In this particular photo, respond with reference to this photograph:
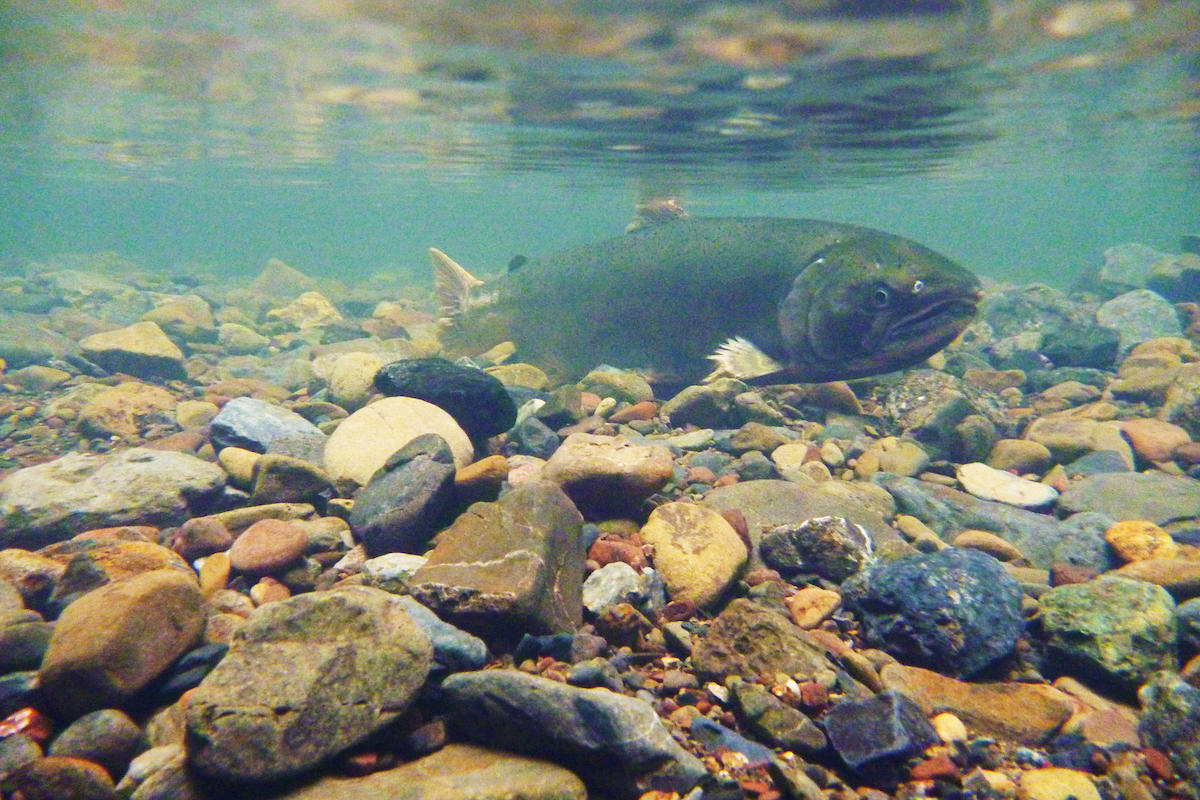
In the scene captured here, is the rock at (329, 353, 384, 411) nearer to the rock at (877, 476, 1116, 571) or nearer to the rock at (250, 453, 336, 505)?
the rock at (250, 453, 336, 505)

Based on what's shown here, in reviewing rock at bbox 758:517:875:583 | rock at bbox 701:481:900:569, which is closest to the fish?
rock at bbox 701:481:900:569

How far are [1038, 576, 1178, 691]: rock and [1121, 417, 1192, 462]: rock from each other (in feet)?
Answer: 13.3

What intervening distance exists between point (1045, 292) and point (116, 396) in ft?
56.6

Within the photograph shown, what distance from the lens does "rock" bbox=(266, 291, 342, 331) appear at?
15.3 metres

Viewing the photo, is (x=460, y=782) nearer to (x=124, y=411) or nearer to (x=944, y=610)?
(x=944, y=610)

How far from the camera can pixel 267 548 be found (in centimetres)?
333

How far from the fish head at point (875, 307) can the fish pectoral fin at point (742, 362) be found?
379 millimetres

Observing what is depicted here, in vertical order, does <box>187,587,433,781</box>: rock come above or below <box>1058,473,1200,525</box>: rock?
above

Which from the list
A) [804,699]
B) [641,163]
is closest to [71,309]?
[641,163]

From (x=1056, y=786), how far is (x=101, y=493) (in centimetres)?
526

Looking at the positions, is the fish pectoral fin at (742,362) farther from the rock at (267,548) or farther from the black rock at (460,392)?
the rock at (267,548)

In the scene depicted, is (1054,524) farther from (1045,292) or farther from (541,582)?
(1045,292)

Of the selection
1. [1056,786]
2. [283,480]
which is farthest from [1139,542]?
[283,480]

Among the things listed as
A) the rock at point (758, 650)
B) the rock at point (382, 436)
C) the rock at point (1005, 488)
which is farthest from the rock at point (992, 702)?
the rock at point (382, 436)
